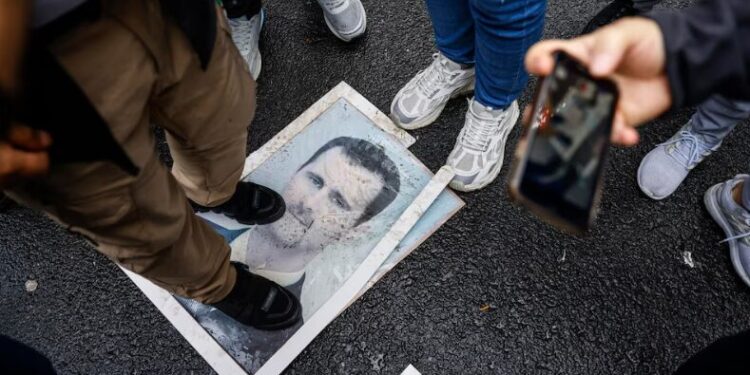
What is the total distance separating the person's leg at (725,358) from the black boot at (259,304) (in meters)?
0.93

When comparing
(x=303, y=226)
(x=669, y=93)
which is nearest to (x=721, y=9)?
(x=669, y=93)

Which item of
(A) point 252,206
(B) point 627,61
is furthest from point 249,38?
(B) point 627,61

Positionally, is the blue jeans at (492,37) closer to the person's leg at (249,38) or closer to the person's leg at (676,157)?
the person's leg at (676,157)

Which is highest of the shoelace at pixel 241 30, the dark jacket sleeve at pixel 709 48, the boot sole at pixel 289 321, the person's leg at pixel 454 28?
the dark jacket sleeve at pixel 709 48

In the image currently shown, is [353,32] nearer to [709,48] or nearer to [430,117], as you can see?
[430,117]

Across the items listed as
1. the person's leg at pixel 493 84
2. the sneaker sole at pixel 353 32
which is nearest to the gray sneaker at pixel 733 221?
the person's leg at pixel 493 84

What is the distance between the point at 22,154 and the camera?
651 mm

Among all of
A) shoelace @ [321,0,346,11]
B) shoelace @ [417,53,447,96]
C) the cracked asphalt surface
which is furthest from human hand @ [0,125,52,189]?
shoelace @ [321,0,346,11]

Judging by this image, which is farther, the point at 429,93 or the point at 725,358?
the point at 429,93

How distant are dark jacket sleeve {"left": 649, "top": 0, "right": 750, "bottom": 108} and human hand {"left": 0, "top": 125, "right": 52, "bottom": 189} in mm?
874

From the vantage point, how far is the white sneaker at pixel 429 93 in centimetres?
161

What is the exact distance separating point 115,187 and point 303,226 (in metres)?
0.78

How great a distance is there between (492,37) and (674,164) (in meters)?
0.75

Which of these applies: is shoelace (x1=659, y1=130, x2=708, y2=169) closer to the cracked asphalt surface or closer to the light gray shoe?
the cracked asphalt surface
